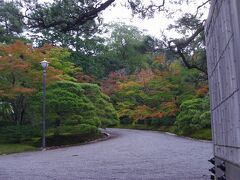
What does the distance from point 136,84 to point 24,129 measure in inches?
531

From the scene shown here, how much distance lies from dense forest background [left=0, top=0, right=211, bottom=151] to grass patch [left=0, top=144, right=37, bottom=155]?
3.30 feet

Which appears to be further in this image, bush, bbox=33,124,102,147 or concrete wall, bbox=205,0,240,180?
bush, bbox=33,124,102,147

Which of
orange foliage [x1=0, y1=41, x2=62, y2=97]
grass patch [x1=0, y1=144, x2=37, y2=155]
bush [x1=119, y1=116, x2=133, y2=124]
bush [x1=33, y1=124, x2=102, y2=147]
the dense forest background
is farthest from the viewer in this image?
bush [x1=119, y1=116, x2=133, y2=124]

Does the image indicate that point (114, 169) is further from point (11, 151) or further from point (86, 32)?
point (11, 151)

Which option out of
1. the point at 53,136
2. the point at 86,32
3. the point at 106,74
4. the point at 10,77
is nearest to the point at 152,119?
the point at 106,74

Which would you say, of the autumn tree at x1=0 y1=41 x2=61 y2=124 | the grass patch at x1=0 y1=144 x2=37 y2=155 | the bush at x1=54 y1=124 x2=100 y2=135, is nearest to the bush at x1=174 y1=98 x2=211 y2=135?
the bush at x1=54 y1=124 x2=100 y2=135

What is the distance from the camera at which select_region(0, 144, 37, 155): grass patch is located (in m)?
17.8

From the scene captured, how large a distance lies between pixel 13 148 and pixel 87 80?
14.8 m

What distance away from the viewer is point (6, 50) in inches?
778

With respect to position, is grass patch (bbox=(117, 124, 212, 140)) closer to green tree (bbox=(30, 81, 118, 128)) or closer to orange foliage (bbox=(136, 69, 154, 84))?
orange foliage (bbox=(136, 69, 154, 84))

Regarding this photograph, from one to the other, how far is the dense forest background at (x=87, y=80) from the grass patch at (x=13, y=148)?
1005 millimetres

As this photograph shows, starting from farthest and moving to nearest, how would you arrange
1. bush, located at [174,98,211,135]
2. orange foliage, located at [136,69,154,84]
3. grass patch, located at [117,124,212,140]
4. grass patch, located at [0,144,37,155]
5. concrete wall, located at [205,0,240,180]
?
orange foliage, located at [136,69,154,84]
bush, located at [174,98,211,135]
grass patch, located at [117,124,212,140]
grass patch, located at [0,144,37,155]
concrete wall, located at [205,0,240,180]

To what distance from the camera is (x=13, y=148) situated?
733 inches

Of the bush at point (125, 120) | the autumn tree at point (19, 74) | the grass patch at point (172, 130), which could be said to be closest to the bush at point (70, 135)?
the autumn tree at point (19, 74)
